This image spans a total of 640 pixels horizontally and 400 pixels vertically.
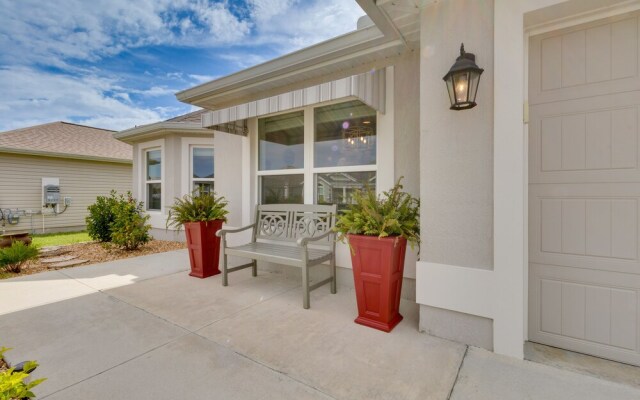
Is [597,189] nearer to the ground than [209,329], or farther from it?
farther from it

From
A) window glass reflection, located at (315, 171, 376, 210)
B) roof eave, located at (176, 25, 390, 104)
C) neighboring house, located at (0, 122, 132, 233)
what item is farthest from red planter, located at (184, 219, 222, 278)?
neighboring house, located at (0, 122, 132, 233)

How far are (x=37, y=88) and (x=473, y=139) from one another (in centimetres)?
1765

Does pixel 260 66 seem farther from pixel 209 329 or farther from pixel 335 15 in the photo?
pixel 209 329

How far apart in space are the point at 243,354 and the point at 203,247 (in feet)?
7.53

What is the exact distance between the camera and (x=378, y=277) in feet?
8.13

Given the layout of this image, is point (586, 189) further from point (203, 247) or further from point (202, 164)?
point (202, 164)

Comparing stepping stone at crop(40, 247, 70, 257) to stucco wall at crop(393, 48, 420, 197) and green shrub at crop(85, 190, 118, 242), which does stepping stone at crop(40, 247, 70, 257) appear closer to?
green shrub at crop(85, 190, 118, 242)

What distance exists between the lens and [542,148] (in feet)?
7.25

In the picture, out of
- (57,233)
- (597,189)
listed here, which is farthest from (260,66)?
(57,233)

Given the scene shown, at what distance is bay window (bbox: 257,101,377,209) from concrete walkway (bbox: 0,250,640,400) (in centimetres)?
146

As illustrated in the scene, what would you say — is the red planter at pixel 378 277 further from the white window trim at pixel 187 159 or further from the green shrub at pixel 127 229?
the white window trim at pixel 187 159

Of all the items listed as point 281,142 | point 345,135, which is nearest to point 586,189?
point 345,135

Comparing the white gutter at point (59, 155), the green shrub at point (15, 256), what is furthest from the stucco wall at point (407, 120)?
the white gutter at point (59, 155)

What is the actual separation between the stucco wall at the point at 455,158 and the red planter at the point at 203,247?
3.06m
